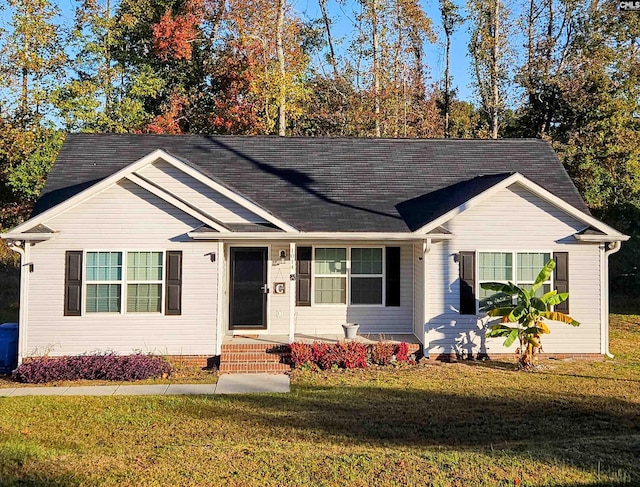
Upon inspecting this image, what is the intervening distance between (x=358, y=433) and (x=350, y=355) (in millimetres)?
4042

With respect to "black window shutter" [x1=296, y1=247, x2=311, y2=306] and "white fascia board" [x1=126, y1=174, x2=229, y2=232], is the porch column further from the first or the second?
"white fascia board" [x1=126, y1=174, x2=229, y2=232]

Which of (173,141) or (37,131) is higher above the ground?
(37,131)

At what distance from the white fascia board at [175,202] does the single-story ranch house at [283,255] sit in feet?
0.08

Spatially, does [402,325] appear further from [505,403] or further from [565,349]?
[505,403]

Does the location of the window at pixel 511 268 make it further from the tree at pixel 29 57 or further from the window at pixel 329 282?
the tree at pixel 29 57

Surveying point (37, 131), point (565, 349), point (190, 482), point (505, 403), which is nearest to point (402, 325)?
point (565, 349)

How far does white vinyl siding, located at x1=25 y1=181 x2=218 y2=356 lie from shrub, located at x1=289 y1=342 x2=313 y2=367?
1739 millimetres

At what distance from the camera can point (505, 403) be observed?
30.1ft

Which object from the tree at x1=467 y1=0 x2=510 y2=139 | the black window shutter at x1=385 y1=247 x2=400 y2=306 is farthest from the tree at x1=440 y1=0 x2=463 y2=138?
the black window shutter at x1=385 y1=247 x2=400 y2=306

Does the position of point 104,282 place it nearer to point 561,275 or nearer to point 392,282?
point 392,282

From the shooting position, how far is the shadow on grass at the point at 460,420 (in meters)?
6.69

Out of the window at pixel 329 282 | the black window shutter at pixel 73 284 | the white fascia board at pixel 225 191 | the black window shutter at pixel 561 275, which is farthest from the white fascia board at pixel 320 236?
the black window shutter at pixel 561 275

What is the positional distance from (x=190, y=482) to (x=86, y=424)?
309 cm

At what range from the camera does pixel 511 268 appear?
12.6 metres
